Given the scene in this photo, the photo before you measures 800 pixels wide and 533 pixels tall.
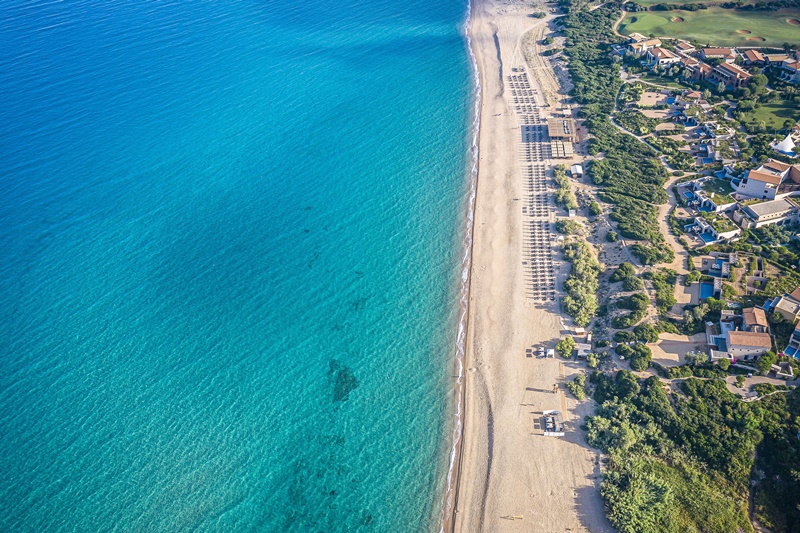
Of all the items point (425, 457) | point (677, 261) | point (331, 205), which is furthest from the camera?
point (331, 205)

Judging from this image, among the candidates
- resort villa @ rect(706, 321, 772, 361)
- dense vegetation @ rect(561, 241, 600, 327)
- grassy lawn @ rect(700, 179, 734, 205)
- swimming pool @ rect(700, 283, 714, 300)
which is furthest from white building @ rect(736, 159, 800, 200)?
resort villa @ rect(706, 321, 772, 361)

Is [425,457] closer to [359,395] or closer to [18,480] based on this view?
[359,395]

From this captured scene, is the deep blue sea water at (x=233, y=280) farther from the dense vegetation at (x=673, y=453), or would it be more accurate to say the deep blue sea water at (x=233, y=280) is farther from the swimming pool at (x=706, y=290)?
the swimming pool at (x=706, y=290)

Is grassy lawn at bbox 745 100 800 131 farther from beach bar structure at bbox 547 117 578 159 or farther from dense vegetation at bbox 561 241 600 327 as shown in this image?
dense vegetation at bbox 561 241 600 327

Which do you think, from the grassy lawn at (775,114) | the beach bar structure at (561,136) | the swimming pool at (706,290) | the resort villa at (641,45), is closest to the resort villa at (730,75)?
the grassy lawn at (775,114)

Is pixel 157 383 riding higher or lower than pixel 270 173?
lower

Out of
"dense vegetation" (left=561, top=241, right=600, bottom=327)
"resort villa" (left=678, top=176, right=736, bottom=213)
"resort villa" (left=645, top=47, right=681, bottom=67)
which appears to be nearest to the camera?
"dense vegetation" (left=561, top=241, right=600, bottom=327)

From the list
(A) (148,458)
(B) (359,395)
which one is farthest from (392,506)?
(A) (148,458)
